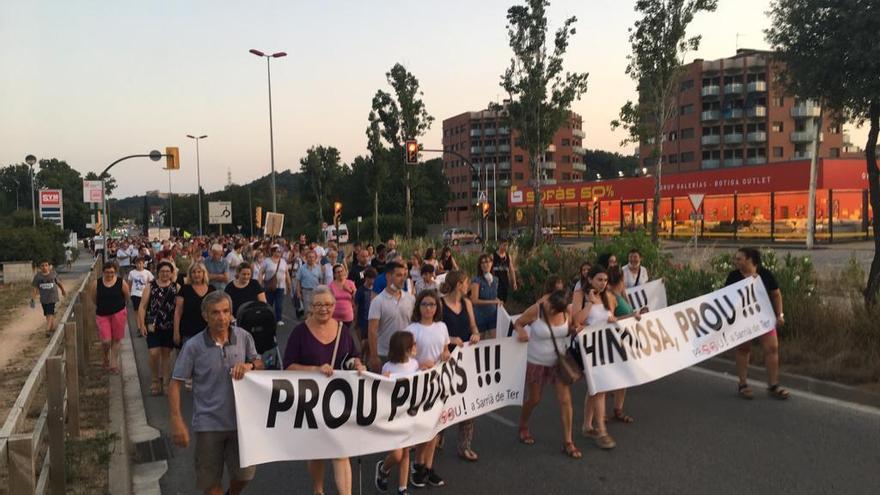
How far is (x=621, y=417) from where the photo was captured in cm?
689

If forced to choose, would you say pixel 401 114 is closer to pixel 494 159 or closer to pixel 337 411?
pixel 337 411

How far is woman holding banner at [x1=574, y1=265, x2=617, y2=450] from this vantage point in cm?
629

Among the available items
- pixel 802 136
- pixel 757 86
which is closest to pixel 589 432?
pixel 757 86

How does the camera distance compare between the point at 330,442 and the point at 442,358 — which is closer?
the point at 330,442

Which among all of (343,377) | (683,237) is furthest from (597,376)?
(683,237)

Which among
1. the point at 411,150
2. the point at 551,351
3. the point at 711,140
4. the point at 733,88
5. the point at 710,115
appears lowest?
the point at 551,351

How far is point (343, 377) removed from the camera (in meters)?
4.77

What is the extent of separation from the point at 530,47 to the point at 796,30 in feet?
57.5

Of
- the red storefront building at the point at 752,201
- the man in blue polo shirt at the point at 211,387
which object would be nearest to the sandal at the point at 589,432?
the man in blue polo shirt at the point at 211,387

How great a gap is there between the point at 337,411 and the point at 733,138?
274 ft

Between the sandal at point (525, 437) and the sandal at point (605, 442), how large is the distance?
611 millimetres

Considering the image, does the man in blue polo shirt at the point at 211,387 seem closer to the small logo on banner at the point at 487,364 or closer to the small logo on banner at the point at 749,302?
the small logo on banner at the point at 487,364

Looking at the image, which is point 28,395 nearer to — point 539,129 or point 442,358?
point 442,358

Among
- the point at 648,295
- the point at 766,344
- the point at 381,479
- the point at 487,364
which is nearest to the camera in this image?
the point at 381,479
